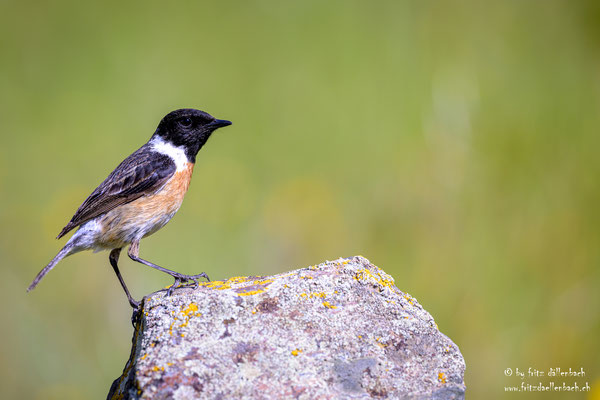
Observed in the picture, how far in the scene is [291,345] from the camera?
331cm

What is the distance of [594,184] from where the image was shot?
7711 millimetres

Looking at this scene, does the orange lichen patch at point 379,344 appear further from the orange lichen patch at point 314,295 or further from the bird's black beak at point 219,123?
the bird's black beak at point 219,123

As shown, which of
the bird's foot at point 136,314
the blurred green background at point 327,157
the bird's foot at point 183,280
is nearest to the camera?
the bird's foot at point 136,314

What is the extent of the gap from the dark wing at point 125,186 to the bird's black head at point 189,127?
0.96 feet

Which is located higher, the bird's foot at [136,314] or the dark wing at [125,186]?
the dark wing at [125,186]

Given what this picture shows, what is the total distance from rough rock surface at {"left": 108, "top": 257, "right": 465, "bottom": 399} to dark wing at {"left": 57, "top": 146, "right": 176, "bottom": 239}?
1.49 m

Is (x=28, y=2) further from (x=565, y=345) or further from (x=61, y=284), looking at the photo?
(x=565, y=345)

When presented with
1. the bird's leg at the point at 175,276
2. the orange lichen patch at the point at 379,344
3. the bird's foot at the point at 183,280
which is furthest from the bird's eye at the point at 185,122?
the orange lichen patch at the point at 379,344

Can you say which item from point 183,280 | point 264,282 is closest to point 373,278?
point 264,282

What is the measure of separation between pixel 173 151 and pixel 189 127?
10.1 inches

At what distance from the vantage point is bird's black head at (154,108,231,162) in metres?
5.52

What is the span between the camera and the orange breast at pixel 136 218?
16.4 ft

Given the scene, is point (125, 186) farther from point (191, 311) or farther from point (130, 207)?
point (191, 311)

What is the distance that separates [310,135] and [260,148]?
87 centimetres
